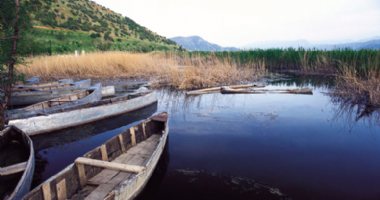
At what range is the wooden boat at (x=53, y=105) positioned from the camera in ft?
24.2

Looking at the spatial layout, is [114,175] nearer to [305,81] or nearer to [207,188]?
[207,188]

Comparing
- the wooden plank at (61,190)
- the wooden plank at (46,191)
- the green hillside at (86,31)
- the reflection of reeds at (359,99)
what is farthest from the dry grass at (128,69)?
the wooden plank at (46,191)

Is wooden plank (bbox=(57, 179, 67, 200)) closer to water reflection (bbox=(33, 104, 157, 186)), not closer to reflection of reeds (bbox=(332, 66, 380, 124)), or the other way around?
water reflection (bbox=(33, 104, 157, 186))

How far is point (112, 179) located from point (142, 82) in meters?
12.3

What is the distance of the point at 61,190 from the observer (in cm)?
373

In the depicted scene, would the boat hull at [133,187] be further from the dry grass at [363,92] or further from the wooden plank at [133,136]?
the dry grass at [363,92]

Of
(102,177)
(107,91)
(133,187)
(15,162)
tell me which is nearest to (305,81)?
(107,91)

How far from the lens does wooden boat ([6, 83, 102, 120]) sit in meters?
7.37

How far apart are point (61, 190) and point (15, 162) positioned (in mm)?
2208

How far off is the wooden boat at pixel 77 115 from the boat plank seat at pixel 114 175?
9.32 ft

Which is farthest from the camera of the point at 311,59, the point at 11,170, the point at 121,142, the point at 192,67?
the point at 311,59

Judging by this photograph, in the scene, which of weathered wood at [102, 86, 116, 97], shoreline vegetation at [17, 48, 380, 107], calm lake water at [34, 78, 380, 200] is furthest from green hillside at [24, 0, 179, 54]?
calm lake water at [34, 78, 380, 200]

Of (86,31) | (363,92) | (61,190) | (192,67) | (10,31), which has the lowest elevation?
(61,190)

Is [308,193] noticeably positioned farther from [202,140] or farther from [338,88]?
[338,88]
